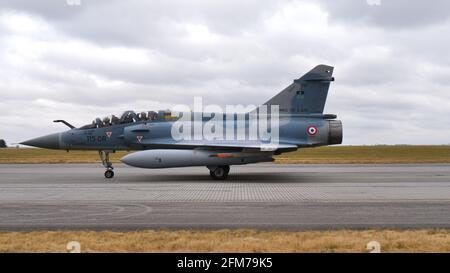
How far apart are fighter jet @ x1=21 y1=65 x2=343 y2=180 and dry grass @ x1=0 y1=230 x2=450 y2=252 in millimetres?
12041

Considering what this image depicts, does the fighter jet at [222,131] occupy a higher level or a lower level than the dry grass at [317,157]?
higher

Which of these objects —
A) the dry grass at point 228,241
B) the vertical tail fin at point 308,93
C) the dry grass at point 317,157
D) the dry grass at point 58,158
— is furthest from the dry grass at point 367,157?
the dry grass at point 228,241

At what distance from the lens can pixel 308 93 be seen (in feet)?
72.8

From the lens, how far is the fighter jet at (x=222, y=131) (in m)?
21.0

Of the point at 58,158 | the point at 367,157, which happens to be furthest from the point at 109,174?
the point at 367,157

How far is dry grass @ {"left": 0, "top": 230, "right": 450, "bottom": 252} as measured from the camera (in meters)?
7.49

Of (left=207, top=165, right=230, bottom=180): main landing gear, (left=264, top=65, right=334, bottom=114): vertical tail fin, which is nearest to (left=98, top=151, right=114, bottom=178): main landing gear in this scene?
(left=207, top=165, right=230, bottom=180): main landing gear

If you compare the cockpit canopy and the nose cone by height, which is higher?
the cockpit canopy

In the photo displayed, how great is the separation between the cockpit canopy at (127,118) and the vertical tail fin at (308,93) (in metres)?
5.31

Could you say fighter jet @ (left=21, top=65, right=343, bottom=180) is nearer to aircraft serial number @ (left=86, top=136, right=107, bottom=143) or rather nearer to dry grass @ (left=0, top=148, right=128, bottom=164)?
aircraft serial number @ (left=86, top=136, right=107, bottom=143)

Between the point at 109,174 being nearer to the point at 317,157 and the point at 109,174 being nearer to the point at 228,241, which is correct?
the point at 228,241

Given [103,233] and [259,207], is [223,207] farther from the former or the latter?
[103,233]

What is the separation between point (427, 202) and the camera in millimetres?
13164

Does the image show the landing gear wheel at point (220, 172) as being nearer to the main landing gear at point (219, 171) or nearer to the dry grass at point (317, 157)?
the main landing gear at point (219, 171)
